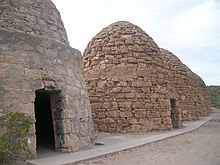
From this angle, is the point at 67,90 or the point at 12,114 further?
the point at 67,90

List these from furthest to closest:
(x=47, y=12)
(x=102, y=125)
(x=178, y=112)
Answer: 1. (x=178, y=112)
2. (x=102, y=125)
3. (x=47, y=12)

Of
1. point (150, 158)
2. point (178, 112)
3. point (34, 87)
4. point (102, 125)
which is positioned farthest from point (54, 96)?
point (178, 112)

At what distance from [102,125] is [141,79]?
90.0 inches

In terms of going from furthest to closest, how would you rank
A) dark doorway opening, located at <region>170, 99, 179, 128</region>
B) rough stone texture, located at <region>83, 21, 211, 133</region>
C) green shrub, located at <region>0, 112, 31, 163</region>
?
dark doorway opening, located at <region>170, 99, 179, 128</region>, rough stone texture, located at <region>83, 21, 211, 133</region>, green shrub, located at <region>0, 112, 31, 163</region>

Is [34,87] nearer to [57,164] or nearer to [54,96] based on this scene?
[54,96]

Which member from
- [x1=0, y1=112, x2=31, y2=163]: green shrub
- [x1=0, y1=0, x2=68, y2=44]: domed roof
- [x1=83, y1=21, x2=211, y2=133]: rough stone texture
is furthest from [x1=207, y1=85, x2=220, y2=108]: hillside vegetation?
[x1=0, y1=112, x2=31, y2=163]: green shrub

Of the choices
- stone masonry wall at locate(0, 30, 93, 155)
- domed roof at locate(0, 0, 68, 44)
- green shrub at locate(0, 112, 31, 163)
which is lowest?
green shrub at locate(0, 112, 31, 163)

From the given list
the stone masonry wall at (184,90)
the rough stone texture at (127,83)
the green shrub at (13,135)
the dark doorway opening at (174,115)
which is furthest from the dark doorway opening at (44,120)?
the stone masonry wall at (184,90)

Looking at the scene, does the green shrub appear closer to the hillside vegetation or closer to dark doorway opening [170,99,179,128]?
dark doorway opening [170,99,179,128]

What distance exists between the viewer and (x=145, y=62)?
11766 mm

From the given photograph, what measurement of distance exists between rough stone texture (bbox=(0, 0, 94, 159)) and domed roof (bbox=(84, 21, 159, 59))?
161 inches

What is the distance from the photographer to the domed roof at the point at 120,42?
11852 mm

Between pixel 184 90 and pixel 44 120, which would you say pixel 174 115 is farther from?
pixel 184 90

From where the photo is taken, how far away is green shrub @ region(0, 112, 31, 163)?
5012 millimetres
